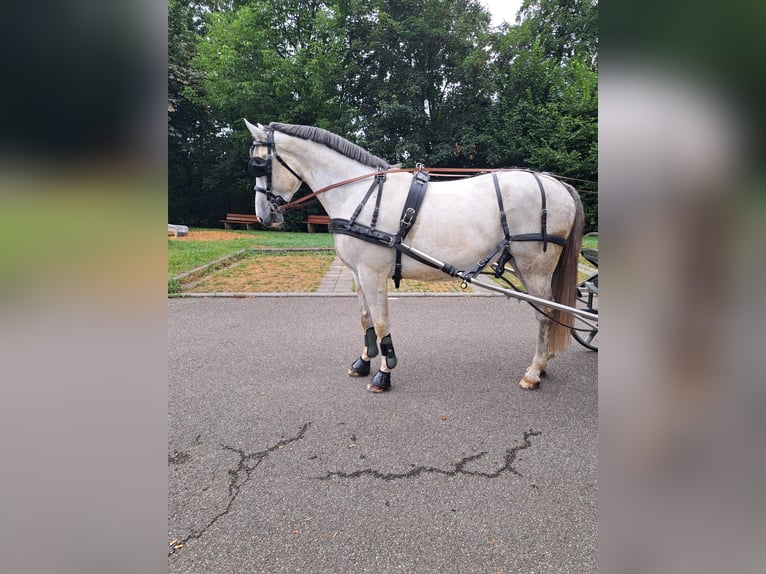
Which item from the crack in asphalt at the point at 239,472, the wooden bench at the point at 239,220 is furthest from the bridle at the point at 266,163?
the wooden bench at the point at 239,220

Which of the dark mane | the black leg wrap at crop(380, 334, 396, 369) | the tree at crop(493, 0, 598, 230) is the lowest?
the black leg wrap at crop(380, 334, 396, 369)

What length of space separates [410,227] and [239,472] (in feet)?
6.31

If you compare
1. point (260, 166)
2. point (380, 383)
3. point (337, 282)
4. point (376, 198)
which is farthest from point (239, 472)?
point (337, 282)

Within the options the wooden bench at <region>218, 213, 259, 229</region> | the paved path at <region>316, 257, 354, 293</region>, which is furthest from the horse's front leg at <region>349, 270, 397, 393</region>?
the wooden bench at <region>218, 213, 259, 229</region>

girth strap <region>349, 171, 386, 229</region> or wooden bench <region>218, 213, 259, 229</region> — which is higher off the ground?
wooden bench <region>218, 213, 259, 229</region>

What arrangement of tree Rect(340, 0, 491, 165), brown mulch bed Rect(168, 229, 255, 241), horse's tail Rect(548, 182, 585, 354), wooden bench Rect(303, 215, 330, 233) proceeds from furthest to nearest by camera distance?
tree Rect(340, 0, 491, 165), wooden bench Rect(303, 215, 330, 233), brown mulch bed Rect(168, 229, 255, 241), horse's tail Rect(548, 182, 585, 354)

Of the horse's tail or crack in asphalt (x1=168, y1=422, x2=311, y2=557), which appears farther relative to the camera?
the horse's tail

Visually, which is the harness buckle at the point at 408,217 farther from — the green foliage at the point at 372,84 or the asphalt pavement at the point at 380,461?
the green foliage at the point at 372,84

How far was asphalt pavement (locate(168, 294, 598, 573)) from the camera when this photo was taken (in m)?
1.69

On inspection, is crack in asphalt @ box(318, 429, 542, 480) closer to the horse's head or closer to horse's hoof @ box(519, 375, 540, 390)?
horse's hoof @ box(519, 375, 540, 390)
